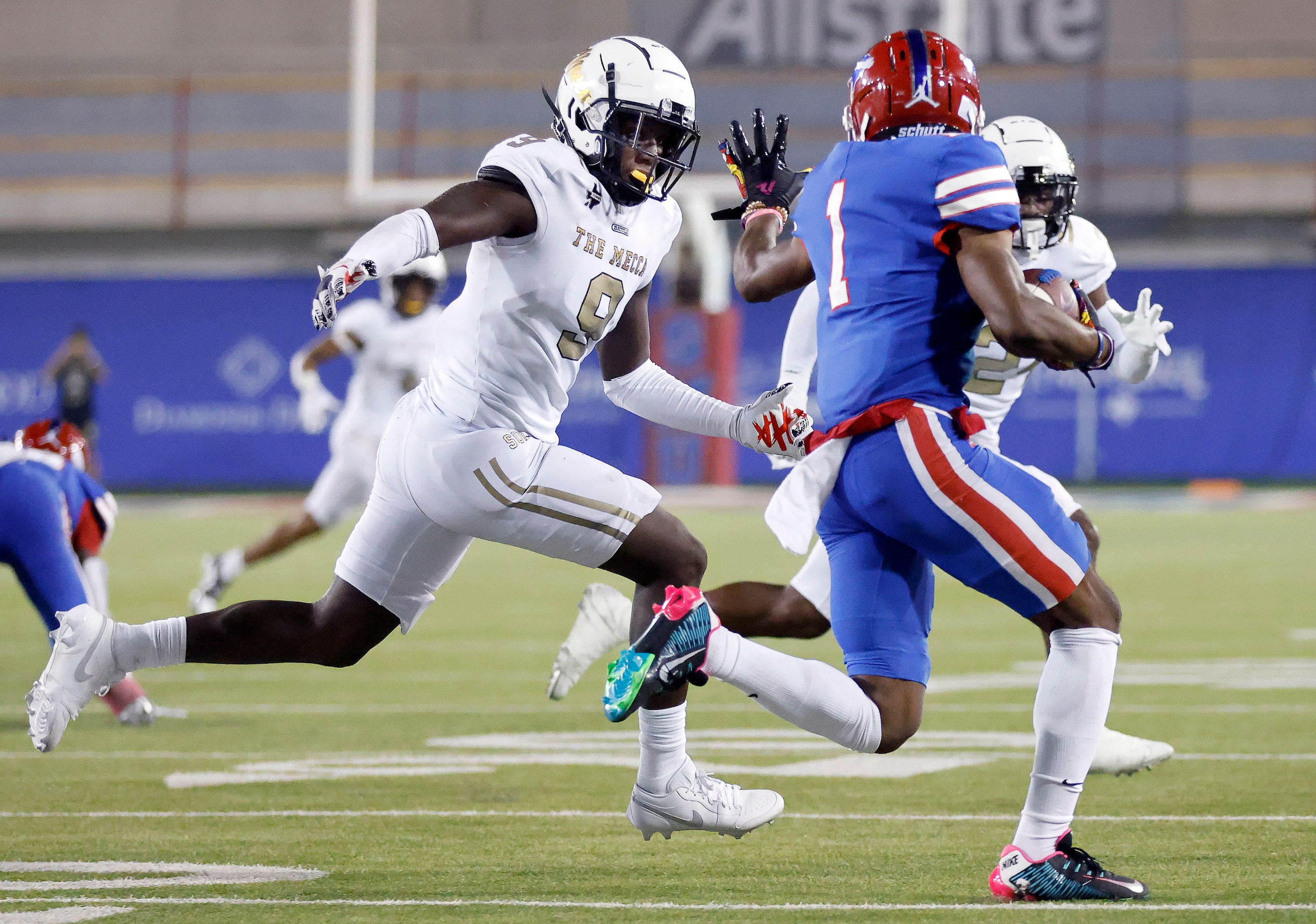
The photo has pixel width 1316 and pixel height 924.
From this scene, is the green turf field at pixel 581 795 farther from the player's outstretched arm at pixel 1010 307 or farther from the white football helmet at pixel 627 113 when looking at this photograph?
the white football helmet at pixel 627 113

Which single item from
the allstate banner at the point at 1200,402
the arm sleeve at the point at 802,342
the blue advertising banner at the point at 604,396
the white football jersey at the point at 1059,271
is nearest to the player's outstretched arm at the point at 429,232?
the arm sleeve at the point at 802,342

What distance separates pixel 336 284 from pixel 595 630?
1.24 m

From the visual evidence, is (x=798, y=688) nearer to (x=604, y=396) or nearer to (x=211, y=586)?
(x=211, y=586)

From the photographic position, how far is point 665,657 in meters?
3.16

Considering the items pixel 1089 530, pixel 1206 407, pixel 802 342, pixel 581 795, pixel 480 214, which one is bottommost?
pixel 1206 407

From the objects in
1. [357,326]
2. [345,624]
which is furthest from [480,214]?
[357,326]

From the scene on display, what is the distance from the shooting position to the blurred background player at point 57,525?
5363 millimetres

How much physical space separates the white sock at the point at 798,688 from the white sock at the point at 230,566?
5.73 meters

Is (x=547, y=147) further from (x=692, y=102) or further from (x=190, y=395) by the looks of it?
(x=190, y=395)

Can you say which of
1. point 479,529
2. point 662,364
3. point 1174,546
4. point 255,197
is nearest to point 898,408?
point 479,529

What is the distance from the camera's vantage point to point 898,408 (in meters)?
3.37

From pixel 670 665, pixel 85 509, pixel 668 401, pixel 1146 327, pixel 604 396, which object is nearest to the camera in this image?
pixel 670 665

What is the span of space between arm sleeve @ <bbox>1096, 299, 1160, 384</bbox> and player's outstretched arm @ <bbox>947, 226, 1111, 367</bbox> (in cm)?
104

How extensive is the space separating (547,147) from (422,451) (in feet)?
2.24
